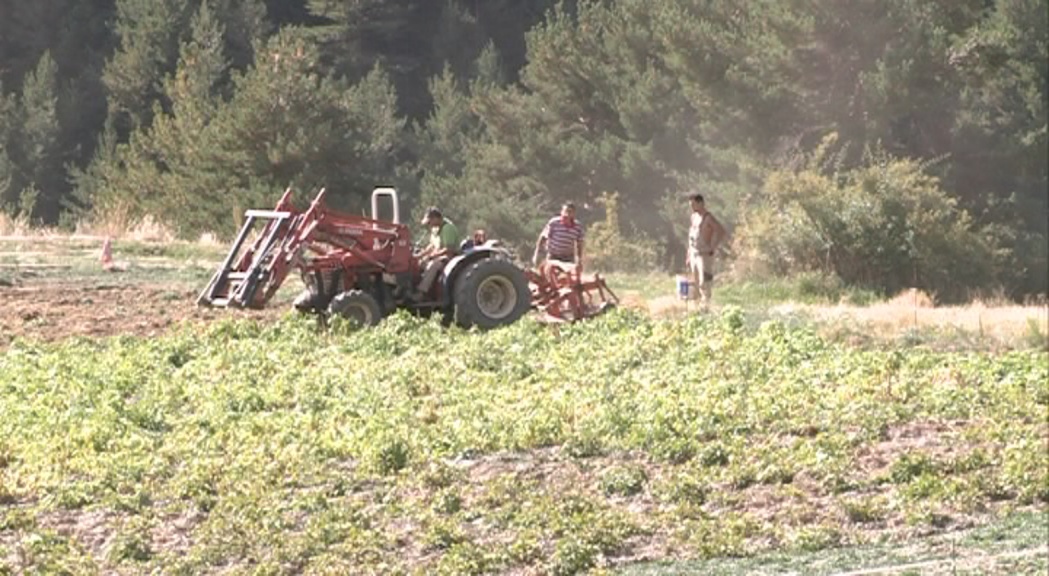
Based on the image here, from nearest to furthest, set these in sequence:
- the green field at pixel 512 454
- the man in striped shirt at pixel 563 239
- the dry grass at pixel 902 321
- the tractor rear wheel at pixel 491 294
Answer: the green field at pixel 512 454 < the dry grass at pixel 902 321 < the tractor rear wheel at pixel 491 294 < the man in striped shirt at pixel 563 239

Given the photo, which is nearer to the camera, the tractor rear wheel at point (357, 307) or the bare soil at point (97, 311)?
the tractor rear wheel at point (357, 307)

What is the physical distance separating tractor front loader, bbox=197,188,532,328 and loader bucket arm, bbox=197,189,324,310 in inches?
0.4

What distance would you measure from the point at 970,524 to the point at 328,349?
9.23 meters

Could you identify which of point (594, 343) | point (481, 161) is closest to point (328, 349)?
point (594, 343)

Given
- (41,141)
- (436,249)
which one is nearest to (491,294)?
(436,249)

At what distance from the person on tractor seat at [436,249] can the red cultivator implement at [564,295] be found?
0.94 m

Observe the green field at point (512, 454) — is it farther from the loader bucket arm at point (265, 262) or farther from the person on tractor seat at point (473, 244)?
the person on tractor seat at point (473, 244)

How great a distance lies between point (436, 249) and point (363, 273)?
3.64 ft

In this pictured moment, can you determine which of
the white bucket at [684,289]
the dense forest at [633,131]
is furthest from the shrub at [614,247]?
the white bucket at [684,289]

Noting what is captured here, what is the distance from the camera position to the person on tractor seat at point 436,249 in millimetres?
25781

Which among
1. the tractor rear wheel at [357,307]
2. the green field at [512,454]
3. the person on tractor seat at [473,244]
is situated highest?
the person on tractor seat at [473,244]

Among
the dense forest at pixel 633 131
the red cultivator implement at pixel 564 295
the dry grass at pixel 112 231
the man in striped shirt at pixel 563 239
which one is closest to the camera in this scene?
the red cultivator implement at pixel 564 295

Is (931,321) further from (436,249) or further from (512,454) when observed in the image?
(512,454)

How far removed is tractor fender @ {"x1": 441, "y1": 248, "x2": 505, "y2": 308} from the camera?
83.8 ft
